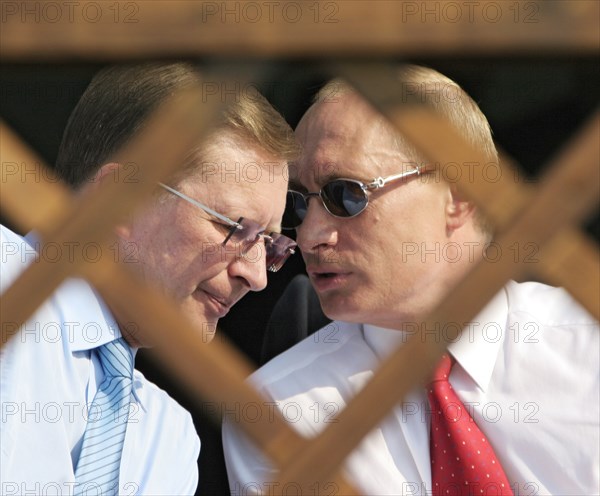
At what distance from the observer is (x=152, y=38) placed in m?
0.80

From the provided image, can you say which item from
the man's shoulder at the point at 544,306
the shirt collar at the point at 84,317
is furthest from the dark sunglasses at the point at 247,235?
the man's shoulder at the point at 544,306

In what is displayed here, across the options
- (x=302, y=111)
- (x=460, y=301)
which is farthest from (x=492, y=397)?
(x=460, y=301)

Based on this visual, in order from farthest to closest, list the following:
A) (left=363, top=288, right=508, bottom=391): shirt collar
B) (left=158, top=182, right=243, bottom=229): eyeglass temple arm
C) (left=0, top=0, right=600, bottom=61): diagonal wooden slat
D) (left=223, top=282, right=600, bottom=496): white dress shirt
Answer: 1. (left=363, top=288, right=508, bottom=391): shirt collar
2. (left=223, top=282, right=600, bottom=496): white dress shirt
3. (left=158, top=182, right=243, bottom=229): eyeglass temple arm
4. (left=0, top=0, right=600, bottom=61): diagonal wooden slat

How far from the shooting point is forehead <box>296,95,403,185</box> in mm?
2002

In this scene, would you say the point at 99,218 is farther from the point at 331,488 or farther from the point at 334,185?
the point at 334,185

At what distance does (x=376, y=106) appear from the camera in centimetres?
86

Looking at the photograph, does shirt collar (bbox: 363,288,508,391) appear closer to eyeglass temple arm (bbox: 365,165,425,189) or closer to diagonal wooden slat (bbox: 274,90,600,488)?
eyeglass temple arm (bbox: 365,165,425,189)

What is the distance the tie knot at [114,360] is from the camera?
169 centimetres

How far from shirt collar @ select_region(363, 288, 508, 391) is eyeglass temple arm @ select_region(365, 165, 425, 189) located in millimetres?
302

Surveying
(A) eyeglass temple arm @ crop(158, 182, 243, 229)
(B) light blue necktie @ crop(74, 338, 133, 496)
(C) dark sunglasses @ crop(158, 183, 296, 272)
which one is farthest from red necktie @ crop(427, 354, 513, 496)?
(B) light blue necktie @ crop(74, 338, 133, 496)

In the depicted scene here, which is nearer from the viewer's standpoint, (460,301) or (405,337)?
(460,301)

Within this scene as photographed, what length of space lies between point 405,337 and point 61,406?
27.8 inches

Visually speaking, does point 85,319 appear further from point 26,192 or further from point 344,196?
point 26,192

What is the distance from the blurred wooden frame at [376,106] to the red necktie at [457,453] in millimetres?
1030
